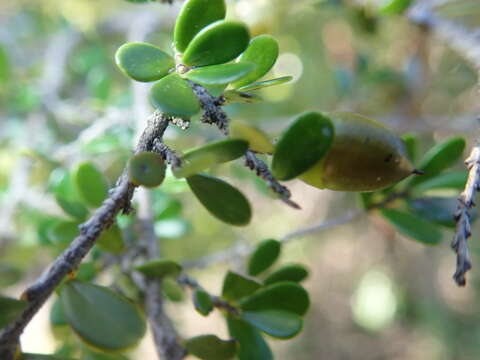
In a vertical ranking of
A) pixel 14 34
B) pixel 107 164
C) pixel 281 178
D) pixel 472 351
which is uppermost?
pixel 14 34

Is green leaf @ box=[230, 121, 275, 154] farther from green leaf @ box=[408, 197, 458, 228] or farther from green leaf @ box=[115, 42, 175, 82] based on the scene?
green leaf @ box=[408, 197, 458, 228]

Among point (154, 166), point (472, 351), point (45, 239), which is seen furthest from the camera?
point (472, 351)

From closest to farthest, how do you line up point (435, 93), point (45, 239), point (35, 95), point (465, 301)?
point (45, 239), point (35, 95), point (435, 93), point (465, 301)

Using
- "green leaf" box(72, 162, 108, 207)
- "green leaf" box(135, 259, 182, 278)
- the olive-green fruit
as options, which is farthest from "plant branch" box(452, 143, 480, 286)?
"green leaf" box(72, 162, 108, 207)

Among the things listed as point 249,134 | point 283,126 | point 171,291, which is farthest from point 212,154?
point 283,126

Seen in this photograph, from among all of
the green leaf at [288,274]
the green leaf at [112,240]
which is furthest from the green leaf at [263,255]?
the green leaf at [112,240]

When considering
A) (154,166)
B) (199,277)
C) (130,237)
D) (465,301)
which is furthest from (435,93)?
(154,166)

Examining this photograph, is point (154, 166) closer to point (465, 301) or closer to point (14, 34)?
point (14, 34)

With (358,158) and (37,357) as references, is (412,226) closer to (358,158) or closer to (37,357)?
(358,158)
